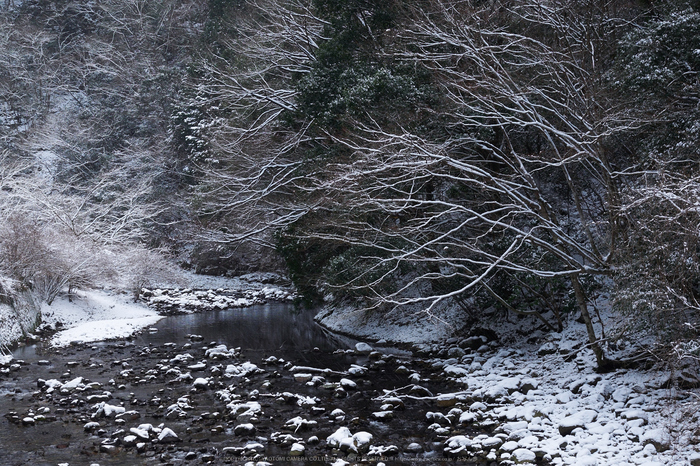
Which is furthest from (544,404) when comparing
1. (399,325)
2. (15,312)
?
(15,312)

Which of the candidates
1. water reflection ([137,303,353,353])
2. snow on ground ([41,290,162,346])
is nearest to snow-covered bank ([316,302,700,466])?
water reflection ([137,303,353,353])

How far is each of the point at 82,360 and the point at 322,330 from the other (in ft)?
21.0

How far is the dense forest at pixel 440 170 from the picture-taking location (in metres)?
7.31

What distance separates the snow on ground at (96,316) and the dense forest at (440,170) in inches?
23.1

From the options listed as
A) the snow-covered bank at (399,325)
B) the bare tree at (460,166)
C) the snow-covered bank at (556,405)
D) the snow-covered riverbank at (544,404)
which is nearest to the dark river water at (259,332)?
the snow-covered bank at (399,325)

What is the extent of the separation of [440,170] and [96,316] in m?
12.1

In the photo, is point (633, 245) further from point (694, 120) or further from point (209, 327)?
point (209, 327)

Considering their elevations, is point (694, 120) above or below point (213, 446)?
above

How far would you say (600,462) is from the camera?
18.9ft

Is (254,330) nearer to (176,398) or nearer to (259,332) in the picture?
(259,332)

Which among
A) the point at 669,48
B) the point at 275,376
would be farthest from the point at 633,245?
the point at 275,376

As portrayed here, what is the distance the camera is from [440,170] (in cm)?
968

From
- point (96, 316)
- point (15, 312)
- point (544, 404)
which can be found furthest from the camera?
point (96, 316)

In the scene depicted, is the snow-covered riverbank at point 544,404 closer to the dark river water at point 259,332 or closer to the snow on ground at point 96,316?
the dark river water at point 259,332
